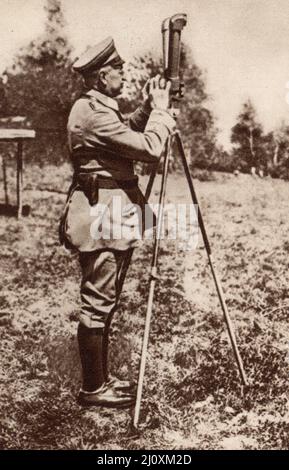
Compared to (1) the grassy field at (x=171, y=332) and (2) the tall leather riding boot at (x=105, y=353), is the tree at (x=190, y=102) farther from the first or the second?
(2) the tall leather riding boot at (x=105, y=353)

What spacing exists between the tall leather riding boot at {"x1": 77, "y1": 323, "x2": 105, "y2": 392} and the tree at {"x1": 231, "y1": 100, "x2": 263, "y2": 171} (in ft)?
5.52

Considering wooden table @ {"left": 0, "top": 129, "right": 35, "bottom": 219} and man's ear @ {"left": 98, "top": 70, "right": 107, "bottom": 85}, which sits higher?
man's ear @ {"left": 98, "top": 70, "right": 107, "bottom": 85}

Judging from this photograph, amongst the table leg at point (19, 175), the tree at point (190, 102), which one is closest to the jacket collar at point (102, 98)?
the tree at point (190, 102)

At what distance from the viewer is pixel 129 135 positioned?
3.01 m

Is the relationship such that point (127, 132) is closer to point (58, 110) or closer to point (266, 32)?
point (58, 110)

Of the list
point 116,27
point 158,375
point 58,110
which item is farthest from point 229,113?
point 158,375

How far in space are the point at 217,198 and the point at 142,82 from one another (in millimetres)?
1039

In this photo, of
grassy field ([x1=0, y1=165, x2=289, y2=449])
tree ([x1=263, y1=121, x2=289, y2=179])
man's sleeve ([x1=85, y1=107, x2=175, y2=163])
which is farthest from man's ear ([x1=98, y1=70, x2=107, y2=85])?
tree ([x1=263, y1=121, x2=289, y2=179])

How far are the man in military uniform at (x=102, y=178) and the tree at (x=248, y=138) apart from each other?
2.90 feet

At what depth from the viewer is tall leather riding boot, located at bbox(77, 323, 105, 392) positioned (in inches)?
128

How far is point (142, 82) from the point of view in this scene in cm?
386

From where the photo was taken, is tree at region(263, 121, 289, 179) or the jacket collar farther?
tree at region(263, 121, 289, 179)

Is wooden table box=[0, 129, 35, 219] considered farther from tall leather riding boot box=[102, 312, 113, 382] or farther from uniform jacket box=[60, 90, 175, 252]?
tall leather riding boot box=[102, 312, 113, 382]

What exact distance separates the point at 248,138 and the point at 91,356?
1874 millimetres
